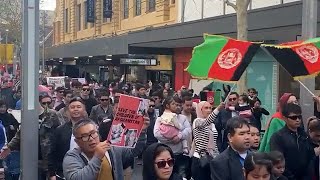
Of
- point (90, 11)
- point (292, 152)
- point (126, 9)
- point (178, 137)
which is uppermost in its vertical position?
point (90, 11)

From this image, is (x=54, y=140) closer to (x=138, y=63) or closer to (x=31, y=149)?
(x=31, y=149)

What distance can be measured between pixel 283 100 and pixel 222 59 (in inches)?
38.5

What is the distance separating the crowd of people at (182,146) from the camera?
4750 mm

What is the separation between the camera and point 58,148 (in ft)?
21.9

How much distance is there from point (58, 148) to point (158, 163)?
7.53ft

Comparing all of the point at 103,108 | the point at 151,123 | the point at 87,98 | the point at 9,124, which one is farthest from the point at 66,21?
the point at 9,124

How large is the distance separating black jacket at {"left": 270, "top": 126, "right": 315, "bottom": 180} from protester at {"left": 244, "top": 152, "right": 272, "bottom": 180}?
1.76m

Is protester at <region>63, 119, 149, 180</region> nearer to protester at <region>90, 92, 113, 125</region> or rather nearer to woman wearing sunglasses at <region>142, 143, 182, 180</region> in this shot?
woman wearing sunglasses at <region>142, 143, 182, 180</region>

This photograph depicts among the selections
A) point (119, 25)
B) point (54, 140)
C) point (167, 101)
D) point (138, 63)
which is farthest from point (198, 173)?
point (119, 25)

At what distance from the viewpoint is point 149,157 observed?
4.75m

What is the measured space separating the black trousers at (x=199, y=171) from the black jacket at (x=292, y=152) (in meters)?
1.45

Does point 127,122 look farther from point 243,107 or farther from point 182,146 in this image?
point 243,107

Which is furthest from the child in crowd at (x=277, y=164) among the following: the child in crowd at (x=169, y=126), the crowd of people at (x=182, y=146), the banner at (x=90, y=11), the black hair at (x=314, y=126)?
the banner at (x=90, y=11)

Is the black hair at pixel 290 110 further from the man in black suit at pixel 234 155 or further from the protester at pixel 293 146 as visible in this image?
the man in black suit at pixel 234 155
